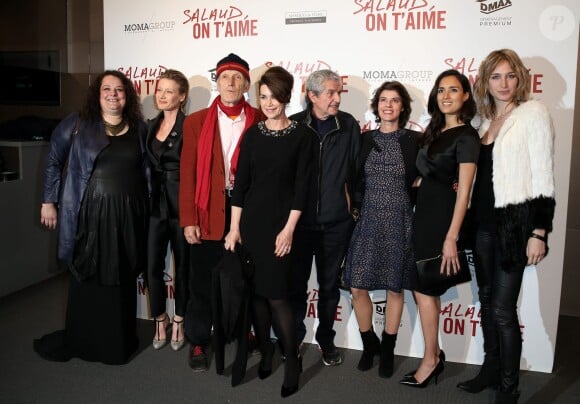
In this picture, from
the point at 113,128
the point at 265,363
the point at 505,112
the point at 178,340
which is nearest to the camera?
the point at 505,112

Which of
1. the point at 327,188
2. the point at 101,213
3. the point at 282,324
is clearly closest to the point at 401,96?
the point at 327,188

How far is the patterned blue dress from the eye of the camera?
267 centimetres

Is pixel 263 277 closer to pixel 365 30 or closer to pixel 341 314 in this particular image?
pixel 341 314

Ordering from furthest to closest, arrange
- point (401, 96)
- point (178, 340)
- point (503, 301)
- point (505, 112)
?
point (178, 340), point (401, 96), point (505, 112), point (503, 301)

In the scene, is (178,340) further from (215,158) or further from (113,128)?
(113,128)

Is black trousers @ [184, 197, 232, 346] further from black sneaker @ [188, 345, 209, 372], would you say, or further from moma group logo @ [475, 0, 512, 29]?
moma group logo @ [475, 0, 512, 29]

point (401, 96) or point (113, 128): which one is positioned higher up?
point (401, 96)

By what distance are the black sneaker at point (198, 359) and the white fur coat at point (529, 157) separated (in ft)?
6.08

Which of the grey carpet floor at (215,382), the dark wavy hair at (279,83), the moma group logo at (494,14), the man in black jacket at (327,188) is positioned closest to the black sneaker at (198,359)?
the grey carpet floor at (215,382)

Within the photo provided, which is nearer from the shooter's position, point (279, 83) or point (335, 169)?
point (279, 83)

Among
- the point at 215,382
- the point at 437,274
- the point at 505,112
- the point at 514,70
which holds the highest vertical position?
the point at 514,70

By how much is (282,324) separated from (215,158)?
3.08 ft

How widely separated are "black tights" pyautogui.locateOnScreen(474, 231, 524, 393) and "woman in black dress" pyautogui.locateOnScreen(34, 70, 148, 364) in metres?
1.91

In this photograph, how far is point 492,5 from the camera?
2.86m
